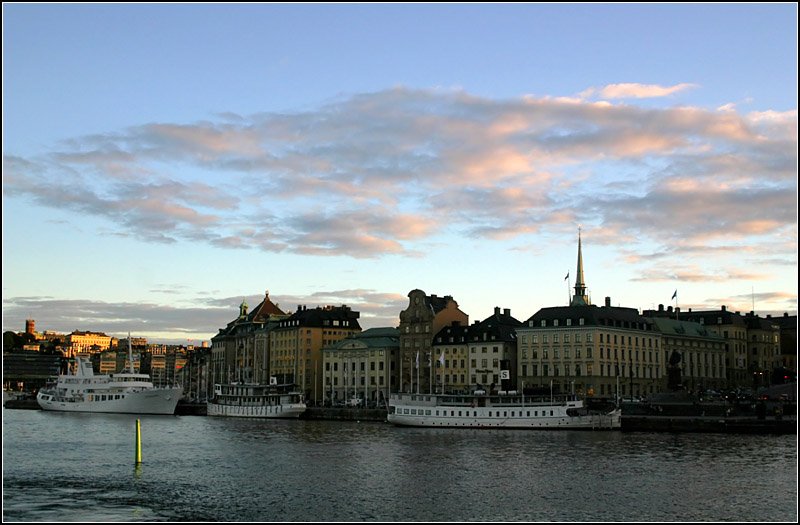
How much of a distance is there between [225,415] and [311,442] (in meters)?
85.0

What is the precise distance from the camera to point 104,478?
63.5 metres

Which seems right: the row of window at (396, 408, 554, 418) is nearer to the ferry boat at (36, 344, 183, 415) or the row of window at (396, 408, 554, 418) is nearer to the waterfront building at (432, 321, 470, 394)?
the waterfront building at (432, 321, 470, 394)

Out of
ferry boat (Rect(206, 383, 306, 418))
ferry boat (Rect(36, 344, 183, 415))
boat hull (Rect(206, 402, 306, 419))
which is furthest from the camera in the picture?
ferry boat (Rect(36, 344, 183, 415))

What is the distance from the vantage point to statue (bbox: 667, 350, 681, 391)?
167625 millimetres

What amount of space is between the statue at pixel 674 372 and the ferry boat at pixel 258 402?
222ft

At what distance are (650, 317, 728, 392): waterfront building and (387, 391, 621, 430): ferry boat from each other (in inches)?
2243

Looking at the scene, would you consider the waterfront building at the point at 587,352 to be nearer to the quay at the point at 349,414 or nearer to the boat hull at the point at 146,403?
the quay at the point at 349,414

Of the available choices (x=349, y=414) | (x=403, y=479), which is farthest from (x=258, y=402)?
(x=403, y=479)

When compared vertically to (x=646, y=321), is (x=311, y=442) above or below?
below

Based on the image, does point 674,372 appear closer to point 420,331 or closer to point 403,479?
point 420,331

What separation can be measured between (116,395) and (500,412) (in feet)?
286

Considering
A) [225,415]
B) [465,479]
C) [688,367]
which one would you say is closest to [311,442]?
[465,479]

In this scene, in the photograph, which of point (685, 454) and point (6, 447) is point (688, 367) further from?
point (6, 447)

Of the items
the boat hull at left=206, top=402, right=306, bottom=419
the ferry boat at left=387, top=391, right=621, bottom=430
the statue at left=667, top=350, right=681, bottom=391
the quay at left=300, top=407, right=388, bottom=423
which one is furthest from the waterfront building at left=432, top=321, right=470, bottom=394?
the statue at left=667, top=350, right=681, bottom=391
